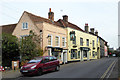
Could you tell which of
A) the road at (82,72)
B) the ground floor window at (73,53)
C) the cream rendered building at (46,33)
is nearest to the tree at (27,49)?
the cream rendered building at (46,33)

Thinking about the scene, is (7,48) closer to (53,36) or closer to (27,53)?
(27,53)

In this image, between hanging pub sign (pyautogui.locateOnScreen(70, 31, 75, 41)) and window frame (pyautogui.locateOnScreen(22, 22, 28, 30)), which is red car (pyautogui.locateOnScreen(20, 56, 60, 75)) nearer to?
window frame (pyautogui.locateOnScreen(22, 22, 28, 30))

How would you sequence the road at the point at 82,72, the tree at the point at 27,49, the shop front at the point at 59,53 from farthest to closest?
the shop front at the point at 59,53 < the tree at the point at 27,49 < the road at the point at 82,72

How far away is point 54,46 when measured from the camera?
2392cm

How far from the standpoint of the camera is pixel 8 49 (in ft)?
58.7

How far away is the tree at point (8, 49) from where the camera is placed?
58.3 ft

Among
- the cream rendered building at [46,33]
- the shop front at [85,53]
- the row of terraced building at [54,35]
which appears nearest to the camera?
the cream rendered building at [46,33]

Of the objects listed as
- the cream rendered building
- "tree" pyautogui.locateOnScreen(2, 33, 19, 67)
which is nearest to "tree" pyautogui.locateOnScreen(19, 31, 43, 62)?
"tree" pyautogui.locateOnScreen(2, 33, 19, 67)

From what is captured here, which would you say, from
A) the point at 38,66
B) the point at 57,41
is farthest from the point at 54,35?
the point at 38,66

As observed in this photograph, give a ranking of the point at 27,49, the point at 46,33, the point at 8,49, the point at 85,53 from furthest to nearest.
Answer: the point at 85,53 → the point at 46,33 → the point at 27,49 → the point at 8,49

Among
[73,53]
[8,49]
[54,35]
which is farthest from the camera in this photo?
[73,53]

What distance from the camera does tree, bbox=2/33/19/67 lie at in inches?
700

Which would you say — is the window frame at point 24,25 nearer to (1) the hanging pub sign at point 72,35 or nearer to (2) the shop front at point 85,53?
(1) the hanging pub sign at point 72,35

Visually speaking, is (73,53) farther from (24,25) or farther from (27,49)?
(27,49)
